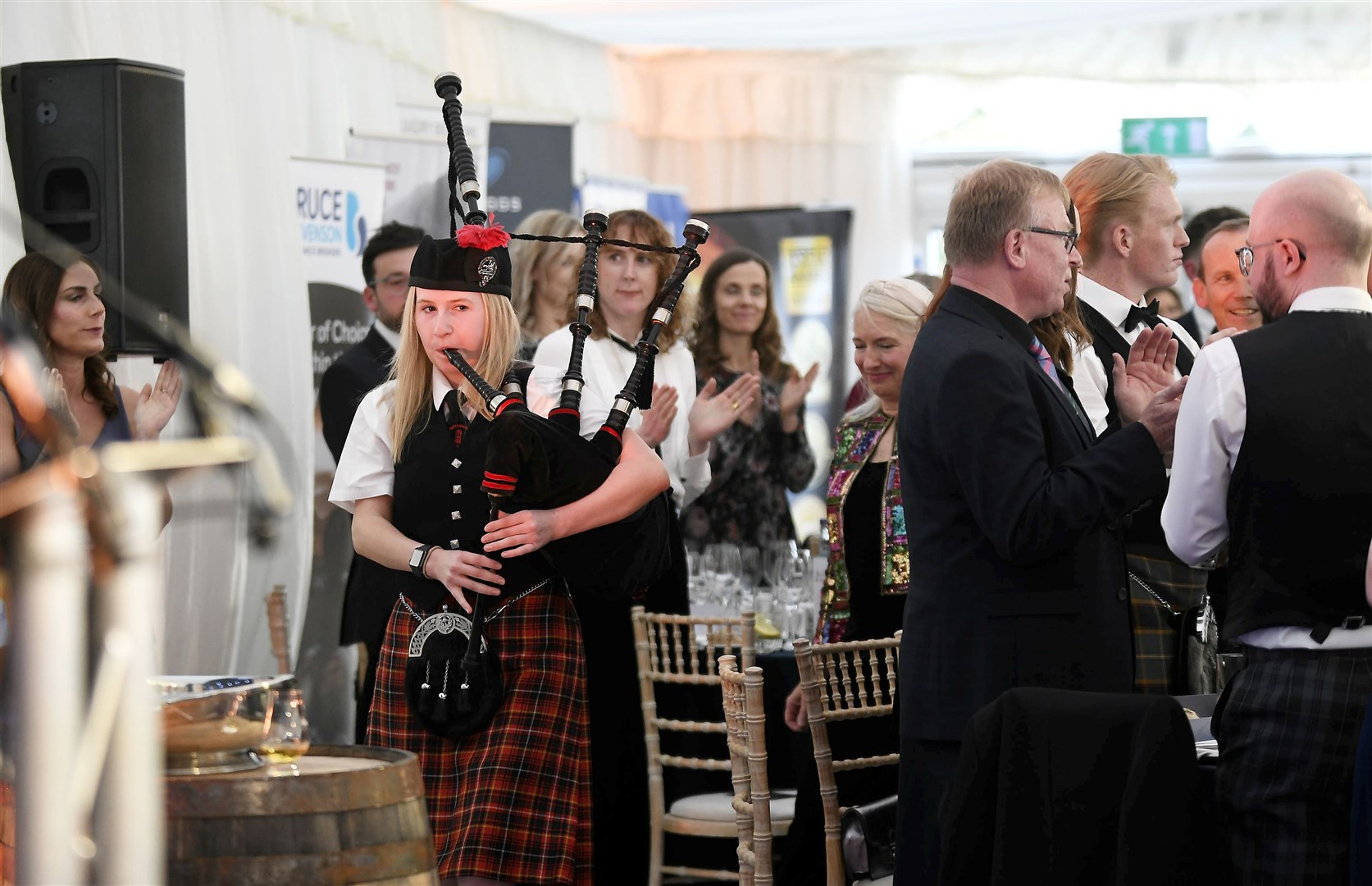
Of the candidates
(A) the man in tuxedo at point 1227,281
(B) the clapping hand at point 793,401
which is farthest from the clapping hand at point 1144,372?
(B) the clapping hand at point 793,401

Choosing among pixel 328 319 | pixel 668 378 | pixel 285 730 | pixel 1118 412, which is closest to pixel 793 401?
pixel 668 378

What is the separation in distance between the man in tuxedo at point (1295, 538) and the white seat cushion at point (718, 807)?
1643mm

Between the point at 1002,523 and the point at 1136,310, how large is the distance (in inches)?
39.3

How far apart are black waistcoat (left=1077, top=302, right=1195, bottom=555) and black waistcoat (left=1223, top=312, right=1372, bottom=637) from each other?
2.34ft

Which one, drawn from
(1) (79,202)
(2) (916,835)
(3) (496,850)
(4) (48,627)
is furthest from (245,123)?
(4) (48,627)

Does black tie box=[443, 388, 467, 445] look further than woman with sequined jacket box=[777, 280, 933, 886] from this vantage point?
No

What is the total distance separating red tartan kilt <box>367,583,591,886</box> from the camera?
281cm

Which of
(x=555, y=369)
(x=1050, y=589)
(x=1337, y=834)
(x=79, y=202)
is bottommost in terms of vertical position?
(x=1337, y=834)

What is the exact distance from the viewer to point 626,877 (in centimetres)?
361

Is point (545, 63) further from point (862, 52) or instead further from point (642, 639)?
point (642, 639)

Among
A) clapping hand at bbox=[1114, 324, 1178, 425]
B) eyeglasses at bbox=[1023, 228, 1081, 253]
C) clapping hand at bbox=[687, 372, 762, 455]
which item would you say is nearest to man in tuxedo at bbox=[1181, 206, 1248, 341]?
clapping hand at bbox=[687, 372, 762, 455]

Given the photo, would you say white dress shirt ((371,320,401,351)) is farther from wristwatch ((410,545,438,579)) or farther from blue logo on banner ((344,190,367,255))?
wristwatch ((410,545,438,579))

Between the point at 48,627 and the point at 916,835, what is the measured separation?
174 centimetres

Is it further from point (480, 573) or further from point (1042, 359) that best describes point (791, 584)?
point (1042, 359)
